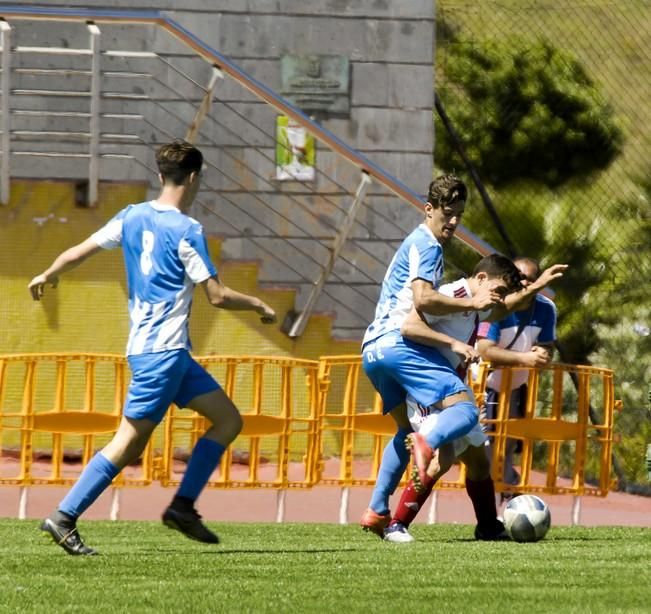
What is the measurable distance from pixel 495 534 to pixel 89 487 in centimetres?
264

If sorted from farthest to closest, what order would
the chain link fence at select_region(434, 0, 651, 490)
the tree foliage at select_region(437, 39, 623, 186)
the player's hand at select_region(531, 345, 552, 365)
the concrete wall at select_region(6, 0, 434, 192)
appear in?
the tree foliage at select_region(437, 39, 623, 186) < the chain link fence at select_region(434, 0, 651, 490) < the concrete wall at select_region(6, 0, 434, 192) < the player's hand at select_region(531, 345, 552, 365)

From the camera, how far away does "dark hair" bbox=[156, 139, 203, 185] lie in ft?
27.5

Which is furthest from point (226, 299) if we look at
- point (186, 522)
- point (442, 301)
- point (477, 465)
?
point (477, 465)

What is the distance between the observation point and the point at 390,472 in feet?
31.6

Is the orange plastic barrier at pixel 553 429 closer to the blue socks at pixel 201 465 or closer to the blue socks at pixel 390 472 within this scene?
the blue socks at pixel 390 472

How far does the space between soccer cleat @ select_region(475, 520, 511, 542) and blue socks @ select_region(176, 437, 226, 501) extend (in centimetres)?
201

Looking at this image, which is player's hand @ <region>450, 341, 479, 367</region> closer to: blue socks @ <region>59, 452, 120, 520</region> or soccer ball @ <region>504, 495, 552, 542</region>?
soccer ball @ <region>504, 495, 552, 542</region>

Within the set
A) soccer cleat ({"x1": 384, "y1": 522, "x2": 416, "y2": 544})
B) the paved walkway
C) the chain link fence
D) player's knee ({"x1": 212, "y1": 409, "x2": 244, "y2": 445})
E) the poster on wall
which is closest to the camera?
player's knee ({"x1": 212, "y1": 409, "x2": 244, "y2": 445})

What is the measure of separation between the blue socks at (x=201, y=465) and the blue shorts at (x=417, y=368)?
1146mm

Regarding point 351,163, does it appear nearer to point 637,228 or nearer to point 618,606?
point 637,228

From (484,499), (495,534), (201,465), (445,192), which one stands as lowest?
(495,534)

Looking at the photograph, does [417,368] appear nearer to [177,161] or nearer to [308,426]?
[177,161]

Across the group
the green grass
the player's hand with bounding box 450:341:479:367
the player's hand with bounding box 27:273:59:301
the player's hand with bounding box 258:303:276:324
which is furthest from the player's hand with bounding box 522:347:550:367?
the player's hand with bounding box 27:273:59:301

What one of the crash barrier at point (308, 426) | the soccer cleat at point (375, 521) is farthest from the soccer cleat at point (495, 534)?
the crash barrier at point (308, 426)
